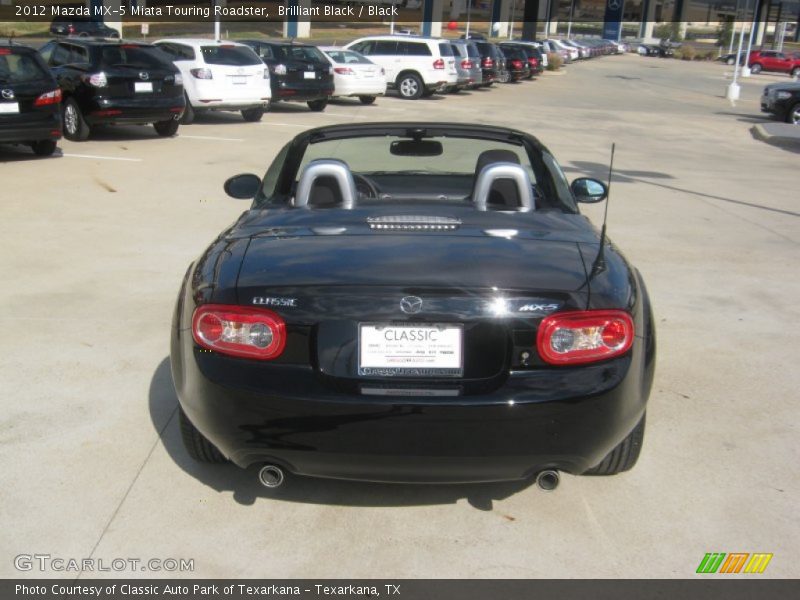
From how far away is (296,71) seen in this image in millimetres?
21234

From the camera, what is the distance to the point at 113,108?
14.7m

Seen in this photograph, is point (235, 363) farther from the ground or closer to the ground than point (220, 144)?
farther from the ground

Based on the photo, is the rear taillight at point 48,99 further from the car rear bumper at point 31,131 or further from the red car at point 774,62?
the red car at point 774,62

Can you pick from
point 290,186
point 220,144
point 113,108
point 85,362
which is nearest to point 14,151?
point 113,108

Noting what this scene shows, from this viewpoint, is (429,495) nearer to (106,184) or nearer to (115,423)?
(115,423)

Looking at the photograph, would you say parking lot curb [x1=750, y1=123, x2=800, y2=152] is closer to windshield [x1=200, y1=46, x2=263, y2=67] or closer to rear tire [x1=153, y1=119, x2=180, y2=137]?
windshield [x1=200, y1=46, x2=263, y2=67]

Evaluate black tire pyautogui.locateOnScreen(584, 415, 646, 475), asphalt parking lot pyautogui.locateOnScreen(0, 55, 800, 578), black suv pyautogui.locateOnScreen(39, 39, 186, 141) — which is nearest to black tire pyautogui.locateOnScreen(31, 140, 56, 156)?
black suv pyautogui.locateOnScreen(39, 39, 186, 141)

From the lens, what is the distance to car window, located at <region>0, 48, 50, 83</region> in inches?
477

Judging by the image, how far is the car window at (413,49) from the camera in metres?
27.6

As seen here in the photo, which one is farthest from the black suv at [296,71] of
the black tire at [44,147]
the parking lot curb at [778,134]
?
the parking lot curb at [778,134]

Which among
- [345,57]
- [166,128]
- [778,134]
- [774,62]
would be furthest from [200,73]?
[774,62]

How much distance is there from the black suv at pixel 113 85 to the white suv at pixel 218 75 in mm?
2202

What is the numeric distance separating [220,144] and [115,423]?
11.5 meters

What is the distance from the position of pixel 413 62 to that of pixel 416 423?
25.5 meters
